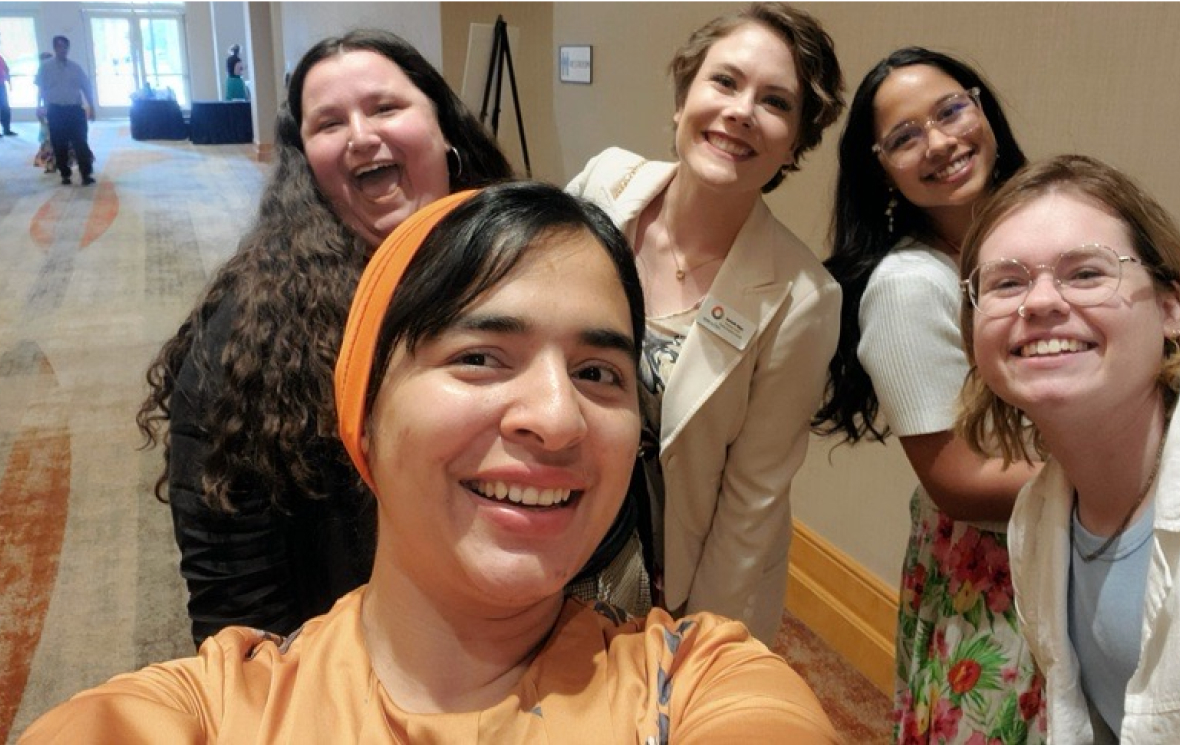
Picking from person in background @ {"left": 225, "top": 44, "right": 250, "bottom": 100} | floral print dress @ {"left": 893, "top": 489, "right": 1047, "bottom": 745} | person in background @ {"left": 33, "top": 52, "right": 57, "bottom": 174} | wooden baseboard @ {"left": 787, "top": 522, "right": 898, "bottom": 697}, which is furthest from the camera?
person in background @ {"left": 225, "top": 44, "right": 250, "bottom": 100}

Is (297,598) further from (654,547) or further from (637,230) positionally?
(637,230)

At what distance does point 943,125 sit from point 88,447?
388 cm

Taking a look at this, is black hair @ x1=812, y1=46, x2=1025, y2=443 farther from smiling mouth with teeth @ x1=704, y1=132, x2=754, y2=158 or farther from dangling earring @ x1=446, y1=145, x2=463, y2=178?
dangling earring @ x1=446, y1=145, x2=463, y2=178

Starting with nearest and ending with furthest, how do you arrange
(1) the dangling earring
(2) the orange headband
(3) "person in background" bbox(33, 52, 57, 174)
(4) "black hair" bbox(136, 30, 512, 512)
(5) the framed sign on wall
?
1. (2) the orange headband
2. (4) "black hair" bbox(136, 30, 512, 512)
3. (1) the dangling earring
4. (5) the framed sign on wall
5. (3) "person in background" bbox(33, 52, 57, 174)

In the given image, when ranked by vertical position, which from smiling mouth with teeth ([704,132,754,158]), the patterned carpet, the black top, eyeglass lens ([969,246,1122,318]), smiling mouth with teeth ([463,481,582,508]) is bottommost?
the patterned carpet

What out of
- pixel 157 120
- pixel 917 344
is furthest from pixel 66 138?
pixel 917 344

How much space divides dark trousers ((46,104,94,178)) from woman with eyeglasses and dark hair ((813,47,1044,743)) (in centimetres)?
846

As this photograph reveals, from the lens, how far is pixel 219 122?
47.6 feet

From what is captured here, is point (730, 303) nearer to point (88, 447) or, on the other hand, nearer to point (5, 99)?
point (88, 447)

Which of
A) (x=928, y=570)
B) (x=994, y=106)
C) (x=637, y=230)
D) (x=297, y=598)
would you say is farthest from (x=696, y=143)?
(x=297, y=598)

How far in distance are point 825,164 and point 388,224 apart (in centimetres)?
162

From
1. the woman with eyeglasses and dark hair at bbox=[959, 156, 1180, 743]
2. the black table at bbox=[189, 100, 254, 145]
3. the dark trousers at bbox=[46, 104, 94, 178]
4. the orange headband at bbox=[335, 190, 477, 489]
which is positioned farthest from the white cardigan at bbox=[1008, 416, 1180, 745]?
the black table at bbox=[189, 100, 254, 145]

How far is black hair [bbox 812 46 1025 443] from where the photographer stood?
1.79 meters

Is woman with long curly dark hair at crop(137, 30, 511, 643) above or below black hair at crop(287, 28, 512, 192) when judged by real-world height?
below
